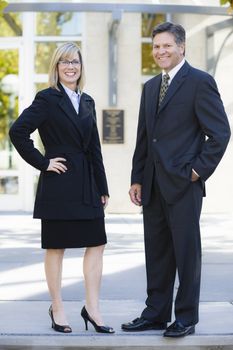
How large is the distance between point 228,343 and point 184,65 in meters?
1.78

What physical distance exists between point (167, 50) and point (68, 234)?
4.24ft

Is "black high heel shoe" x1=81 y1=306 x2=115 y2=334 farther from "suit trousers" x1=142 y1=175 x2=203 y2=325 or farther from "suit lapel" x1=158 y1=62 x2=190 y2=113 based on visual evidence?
"suit lapel" x1=158 y1=62 x2=190 y2=113

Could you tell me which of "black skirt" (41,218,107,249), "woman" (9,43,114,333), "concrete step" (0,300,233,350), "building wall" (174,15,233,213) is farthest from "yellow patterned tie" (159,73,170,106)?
"building wall" (174,15,233,213)

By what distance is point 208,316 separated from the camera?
6.00 metres

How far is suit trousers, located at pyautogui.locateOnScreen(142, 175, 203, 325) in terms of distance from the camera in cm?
511

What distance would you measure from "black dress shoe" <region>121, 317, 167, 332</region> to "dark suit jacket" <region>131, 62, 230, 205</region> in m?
0.86

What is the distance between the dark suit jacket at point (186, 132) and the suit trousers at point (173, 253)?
0.10 m

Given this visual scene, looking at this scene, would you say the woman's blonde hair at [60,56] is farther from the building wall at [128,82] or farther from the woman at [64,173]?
the building wall at [128,82]

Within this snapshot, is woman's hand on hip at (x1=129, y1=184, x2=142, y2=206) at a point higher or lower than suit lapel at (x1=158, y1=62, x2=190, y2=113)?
lower

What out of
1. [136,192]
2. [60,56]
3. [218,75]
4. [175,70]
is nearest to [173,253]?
[136,192]

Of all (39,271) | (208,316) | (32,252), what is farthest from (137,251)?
(208,316)

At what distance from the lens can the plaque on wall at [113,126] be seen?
1541cm

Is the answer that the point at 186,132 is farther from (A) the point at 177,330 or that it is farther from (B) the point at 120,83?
(B) the point at 120,83

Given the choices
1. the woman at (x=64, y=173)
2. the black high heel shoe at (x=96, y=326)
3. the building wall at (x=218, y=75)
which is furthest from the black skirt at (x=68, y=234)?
the building wall at (x=218, y=75)
